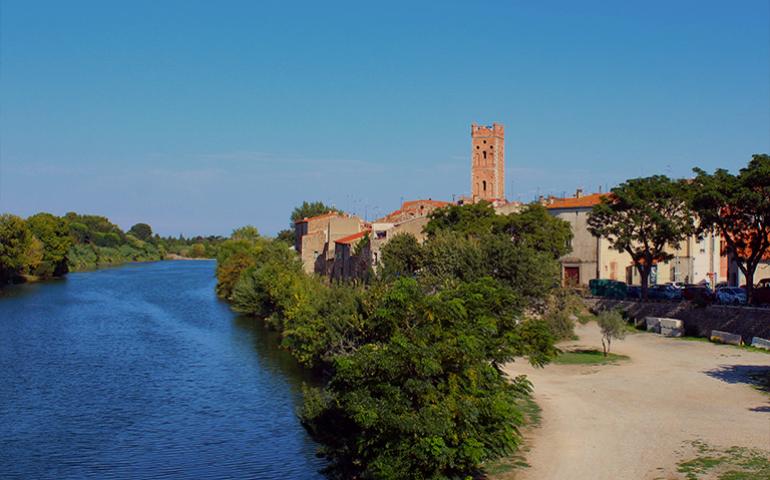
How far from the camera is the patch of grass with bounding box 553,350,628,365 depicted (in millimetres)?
40406

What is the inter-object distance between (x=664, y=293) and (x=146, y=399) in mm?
35725

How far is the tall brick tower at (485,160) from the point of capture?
374ft

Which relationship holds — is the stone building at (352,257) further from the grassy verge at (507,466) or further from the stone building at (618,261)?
the grassy verge at (507,466)

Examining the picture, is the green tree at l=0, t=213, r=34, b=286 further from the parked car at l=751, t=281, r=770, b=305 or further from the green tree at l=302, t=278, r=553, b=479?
the green tree at l=302, t=278, r=553, b=479

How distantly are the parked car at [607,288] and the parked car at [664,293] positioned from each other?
2.16m

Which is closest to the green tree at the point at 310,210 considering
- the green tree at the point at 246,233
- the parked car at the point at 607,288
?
the green tree at the point at 246,233

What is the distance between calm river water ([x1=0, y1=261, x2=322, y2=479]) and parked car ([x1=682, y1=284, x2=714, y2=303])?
24.2 metres

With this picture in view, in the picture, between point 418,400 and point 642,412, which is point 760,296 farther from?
point 418,400

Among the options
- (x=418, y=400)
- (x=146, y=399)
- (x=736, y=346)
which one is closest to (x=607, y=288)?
(x=736, y=346)

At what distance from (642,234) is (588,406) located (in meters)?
25.3

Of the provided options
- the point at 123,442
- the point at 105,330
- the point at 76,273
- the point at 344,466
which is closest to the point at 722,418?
the point at 344,466

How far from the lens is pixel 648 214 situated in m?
52.7

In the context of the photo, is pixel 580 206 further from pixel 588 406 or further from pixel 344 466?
pixel 344 466

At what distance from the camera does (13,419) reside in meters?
33.8
